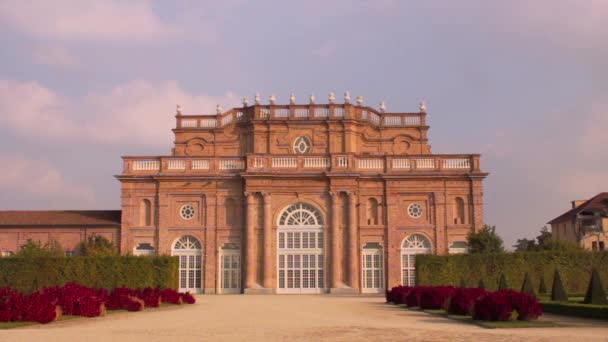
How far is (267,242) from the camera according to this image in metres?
48.5

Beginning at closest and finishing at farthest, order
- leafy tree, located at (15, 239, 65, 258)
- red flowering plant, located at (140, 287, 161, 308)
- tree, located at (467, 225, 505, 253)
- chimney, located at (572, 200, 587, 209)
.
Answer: red flowering plant, located at (140, 287, 161, 308), leafy tree, located at (15, 239, 65, 258), tree, located at (467, 225, 505, 253), chimney, located at (572, 200, 587, 209)

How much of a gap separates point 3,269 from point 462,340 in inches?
1352

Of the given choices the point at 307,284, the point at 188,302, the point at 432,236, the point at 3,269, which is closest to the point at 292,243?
the point at 307,284

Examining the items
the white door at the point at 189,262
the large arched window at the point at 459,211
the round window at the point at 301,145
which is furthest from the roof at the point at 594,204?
the white door at the point at 189,262

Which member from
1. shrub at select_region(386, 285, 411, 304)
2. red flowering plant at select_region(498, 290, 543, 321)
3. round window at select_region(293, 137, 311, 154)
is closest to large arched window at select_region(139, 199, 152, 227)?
round window at select_region(293, 137, 311, 154)

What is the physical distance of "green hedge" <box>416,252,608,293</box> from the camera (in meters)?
42.3

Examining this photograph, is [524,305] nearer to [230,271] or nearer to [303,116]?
[230,271]

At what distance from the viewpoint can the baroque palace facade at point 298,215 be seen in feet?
160

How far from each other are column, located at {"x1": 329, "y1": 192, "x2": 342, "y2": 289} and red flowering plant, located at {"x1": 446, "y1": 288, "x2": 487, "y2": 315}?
22685mm

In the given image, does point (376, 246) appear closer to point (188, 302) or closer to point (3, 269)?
point (188, 302)

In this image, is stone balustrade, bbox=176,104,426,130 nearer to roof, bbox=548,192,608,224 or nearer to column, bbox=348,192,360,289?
column, bbox=348,192,360,289

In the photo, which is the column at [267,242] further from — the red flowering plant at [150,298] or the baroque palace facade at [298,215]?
the red flowering plant at [150,298]

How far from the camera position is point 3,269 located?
42.7 metres

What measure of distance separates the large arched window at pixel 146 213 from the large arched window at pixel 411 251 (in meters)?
18.1
